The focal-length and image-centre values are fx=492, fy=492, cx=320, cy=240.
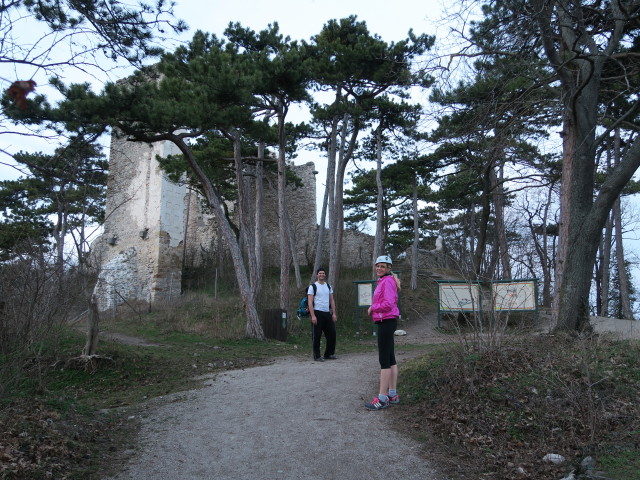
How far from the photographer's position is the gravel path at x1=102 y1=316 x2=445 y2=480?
11.9 feet

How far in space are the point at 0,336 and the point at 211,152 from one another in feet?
39.9

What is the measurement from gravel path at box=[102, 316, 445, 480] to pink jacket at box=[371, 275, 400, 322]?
97cm

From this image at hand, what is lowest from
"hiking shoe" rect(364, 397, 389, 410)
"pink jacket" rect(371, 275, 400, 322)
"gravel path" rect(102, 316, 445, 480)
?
"gravel path" rect(102, 316, 445, 480)

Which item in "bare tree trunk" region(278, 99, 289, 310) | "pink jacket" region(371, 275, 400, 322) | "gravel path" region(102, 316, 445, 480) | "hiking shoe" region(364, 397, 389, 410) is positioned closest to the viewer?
"gravel path" region(102, 316, 445, 480)

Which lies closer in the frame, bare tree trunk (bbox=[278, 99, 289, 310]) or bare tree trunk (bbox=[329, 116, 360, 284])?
bare tree trunk (bbox=[278, 99, 289, 310])

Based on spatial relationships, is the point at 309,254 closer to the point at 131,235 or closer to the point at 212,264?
the point at 212,264

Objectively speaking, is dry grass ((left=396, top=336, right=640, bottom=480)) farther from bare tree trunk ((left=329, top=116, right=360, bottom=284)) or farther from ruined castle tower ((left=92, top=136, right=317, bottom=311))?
ruined castle tower ((left=92, top=136, right=317, bottom=311))

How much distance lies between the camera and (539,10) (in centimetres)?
700

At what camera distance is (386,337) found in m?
5.12

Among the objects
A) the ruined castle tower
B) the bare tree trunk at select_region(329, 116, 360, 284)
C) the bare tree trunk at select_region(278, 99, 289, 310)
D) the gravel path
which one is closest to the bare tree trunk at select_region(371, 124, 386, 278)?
the bare tree trunk at select_region(329, 116, 360, 284)

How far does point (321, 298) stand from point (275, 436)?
4066 mm

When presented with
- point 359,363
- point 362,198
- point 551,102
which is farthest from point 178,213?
point 551,102

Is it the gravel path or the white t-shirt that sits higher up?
the white t-shirt

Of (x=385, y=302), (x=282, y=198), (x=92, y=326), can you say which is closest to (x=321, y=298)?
(x=385, y=302)
